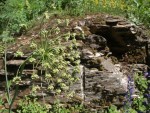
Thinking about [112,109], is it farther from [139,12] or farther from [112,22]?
[139,12]

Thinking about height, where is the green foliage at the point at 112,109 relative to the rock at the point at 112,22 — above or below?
below

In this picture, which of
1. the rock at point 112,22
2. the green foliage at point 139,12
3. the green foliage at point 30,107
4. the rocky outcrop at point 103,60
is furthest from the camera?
the green foliage at point 139,12

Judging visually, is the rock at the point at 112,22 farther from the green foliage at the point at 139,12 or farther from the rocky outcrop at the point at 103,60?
the green foliage at the point at 139,12

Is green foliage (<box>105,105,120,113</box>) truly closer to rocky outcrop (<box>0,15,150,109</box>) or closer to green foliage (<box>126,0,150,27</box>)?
rocky outcrop (<box>0,15,150,109</box>)

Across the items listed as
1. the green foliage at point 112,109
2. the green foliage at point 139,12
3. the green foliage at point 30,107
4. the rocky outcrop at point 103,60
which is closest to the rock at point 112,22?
the rocky outcrop at point 103,60

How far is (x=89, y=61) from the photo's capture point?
751 cm

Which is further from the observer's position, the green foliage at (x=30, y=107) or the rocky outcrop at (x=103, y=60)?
the rocky outcrop at (x=103, y=60)

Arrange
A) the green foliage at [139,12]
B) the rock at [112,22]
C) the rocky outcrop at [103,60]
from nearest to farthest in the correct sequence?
the rocky outcrop at [103,60]
the rock at [112,22]
the green foliage at [139,12]

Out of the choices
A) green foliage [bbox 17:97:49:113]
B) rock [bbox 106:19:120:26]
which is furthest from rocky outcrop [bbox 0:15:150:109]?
green foliage [bbox 17:97:49:113]

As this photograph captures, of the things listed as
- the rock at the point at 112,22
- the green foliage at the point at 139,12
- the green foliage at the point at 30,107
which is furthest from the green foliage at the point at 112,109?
the green foliage at the point at 139,12

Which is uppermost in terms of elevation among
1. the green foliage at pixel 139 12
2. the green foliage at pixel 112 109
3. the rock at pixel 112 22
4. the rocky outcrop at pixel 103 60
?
the green foliage at pixel 139 12

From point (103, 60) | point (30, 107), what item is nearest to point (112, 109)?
point (103, 60)

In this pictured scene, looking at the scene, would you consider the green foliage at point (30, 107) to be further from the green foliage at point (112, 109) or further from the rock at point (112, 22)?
the rock at point (112, 22)

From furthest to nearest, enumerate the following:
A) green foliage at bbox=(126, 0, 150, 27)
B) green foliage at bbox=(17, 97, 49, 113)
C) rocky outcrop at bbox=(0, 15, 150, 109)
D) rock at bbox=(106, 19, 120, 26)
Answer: green foliage at bbox=(126, 0, 150, 27), rock at bbox=(106, 19, 120, 26), rocky outcrop at bbox=(0, 15, 150, 109), green foliage at bbox=(17, 97, 49, 113)
